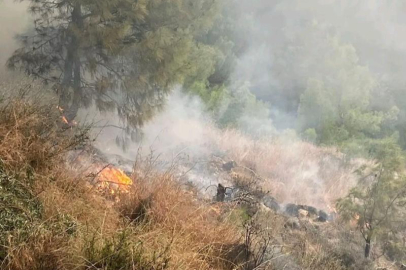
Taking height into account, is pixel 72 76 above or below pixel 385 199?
above

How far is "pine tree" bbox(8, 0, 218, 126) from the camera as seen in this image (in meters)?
7.50

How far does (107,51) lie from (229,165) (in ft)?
14.8

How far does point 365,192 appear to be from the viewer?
738 cm

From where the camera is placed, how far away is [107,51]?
7.87m

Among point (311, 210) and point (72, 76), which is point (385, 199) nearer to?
point (311, 210)

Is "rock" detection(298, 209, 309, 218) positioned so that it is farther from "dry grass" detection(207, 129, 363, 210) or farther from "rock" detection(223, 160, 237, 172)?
"rock" detection(223, 160, 237, 172)

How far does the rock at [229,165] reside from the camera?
10809 millimetres

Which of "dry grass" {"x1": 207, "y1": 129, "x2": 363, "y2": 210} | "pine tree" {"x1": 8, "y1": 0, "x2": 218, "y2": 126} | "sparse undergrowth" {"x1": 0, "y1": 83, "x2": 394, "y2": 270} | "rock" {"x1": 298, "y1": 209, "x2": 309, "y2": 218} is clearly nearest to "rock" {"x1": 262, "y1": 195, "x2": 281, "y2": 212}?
"rock" {"x1": 298, "y1": 209, "x2": 309, "y2": 218}

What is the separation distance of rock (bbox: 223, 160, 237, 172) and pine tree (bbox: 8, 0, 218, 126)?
2.98 meters

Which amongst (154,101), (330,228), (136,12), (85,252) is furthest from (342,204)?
(85,252)

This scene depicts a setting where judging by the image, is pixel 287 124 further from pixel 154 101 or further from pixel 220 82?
pixel 154 101

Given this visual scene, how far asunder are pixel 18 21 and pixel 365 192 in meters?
7.32

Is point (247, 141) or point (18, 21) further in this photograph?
point (247, 141)

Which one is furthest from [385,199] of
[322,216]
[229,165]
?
[229,165]
